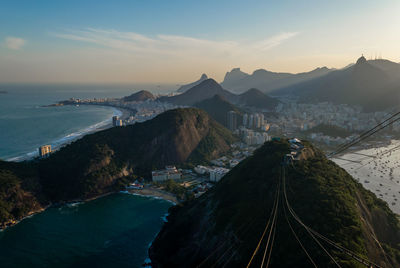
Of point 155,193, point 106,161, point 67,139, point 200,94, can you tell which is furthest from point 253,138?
point 200,94

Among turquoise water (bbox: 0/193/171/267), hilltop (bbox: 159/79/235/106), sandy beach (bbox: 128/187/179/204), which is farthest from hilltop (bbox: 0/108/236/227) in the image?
hilltop (bbox: 159/79/235/106)

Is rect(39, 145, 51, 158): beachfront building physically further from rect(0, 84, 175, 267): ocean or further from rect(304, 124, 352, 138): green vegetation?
rect(304, 124, 352, 138): green vegetation

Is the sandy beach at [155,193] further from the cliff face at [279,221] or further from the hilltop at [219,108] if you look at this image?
the hilltop at [219,108]

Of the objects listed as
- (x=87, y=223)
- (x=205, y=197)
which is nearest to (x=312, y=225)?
(x=205, y=197)

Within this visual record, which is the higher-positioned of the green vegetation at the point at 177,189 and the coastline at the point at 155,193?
the green vegetation at the point at 177,189

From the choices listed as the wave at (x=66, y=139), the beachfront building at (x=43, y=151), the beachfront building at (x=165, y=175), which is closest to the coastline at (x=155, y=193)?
the beachfront building at (x=165, y=175)

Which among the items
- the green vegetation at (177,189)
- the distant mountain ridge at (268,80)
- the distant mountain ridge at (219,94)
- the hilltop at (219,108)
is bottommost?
the green vegetation at (177,189)
